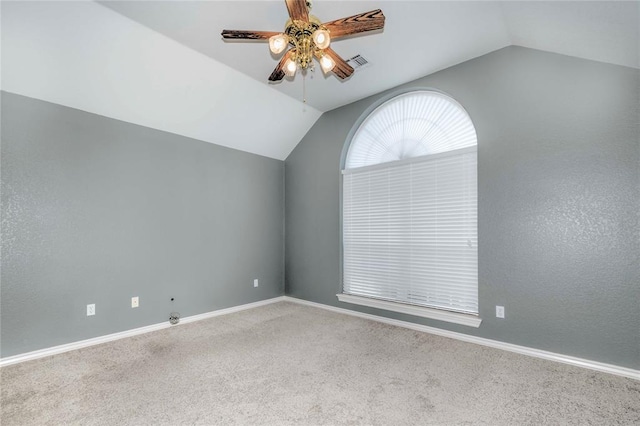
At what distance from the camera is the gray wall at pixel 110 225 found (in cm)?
253

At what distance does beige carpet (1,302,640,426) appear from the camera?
69.6 inches

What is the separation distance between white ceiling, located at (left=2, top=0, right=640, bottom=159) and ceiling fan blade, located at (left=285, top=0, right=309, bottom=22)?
0.49m

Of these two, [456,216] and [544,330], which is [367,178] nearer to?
[456,216]

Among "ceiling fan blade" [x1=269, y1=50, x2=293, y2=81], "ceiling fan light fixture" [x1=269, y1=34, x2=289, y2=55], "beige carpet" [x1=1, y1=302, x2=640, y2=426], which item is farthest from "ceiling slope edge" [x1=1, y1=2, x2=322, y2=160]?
"beige carpet" [x1=1, y1=302, x2=640, y2=426]

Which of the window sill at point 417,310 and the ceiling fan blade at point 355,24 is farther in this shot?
the window sill at point 417,310

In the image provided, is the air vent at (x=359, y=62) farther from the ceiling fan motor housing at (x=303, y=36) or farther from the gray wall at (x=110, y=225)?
the gray wall at (x=110, y=225)

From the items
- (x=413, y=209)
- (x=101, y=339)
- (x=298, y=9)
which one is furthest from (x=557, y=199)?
(x=101, y=339)

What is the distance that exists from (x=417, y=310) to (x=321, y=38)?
2.85m

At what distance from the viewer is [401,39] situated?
268cm

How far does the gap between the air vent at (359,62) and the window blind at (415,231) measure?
117cm

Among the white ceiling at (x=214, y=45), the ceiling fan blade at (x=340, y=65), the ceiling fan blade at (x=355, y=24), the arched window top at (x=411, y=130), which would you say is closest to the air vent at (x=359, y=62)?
the white ceiling at (x=214, y=45)

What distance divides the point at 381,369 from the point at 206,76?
11.0 feet

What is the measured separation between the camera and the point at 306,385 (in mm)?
2113

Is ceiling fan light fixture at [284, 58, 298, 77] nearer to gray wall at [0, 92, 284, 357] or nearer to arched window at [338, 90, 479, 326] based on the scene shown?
arched window at [338, 90, 479, 326]
